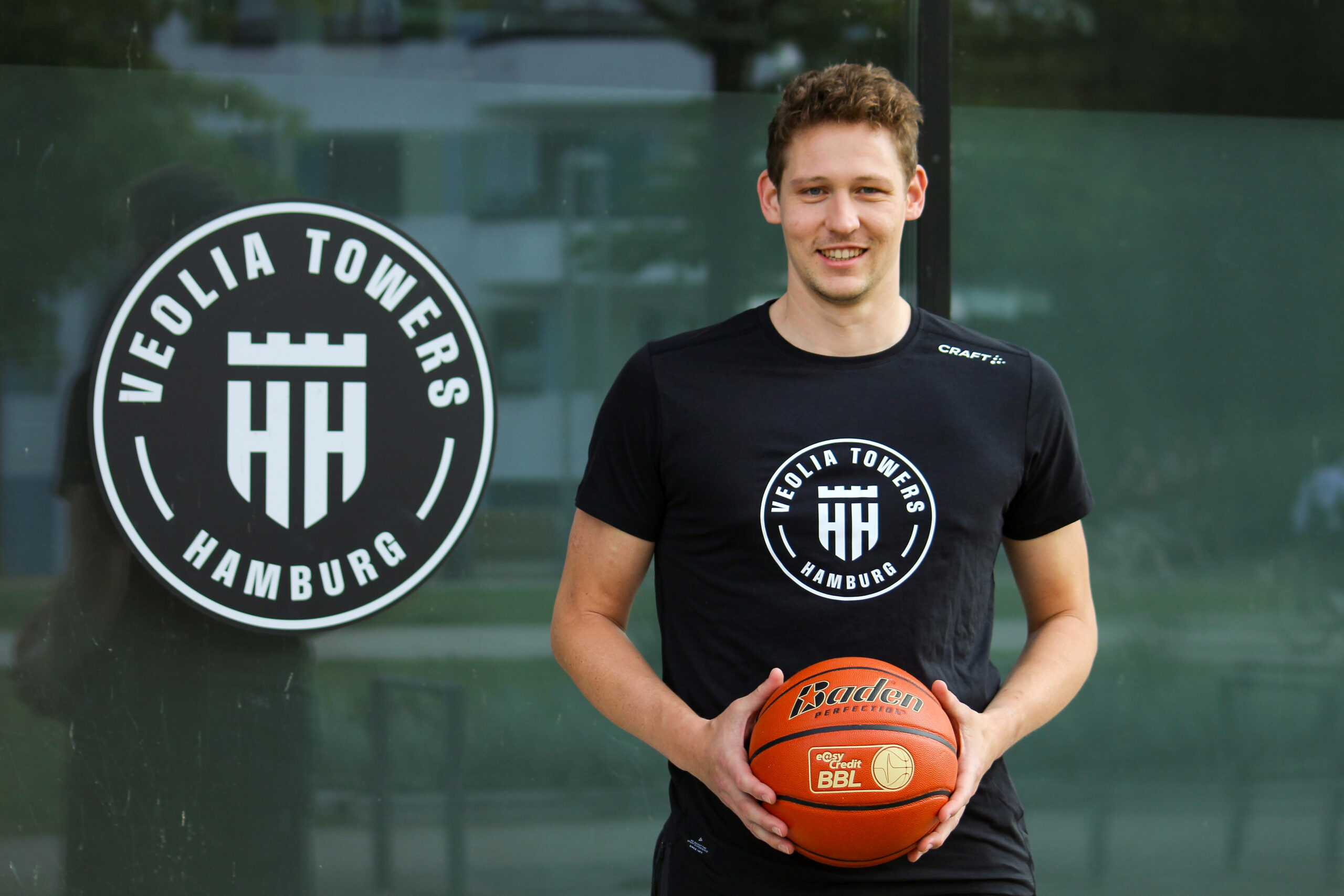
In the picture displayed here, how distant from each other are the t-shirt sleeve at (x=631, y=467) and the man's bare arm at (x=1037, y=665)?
61cm

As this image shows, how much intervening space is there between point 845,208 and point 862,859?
1.12 m

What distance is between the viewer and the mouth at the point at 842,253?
2.33 m

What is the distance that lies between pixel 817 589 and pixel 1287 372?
2.86 metres

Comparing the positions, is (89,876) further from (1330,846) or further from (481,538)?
(1330,846)

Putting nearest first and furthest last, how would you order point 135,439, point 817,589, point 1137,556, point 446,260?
point 817,589 < point 135,439 < point 446,260 < point 1137,556

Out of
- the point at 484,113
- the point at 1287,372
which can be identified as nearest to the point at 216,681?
the point at 484,113

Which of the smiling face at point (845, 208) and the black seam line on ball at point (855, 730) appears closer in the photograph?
the black seam line on ball at point (855, 730)

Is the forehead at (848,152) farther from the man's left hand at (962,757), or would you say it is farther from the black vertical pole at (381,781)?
the black vertical pole at (381,781)

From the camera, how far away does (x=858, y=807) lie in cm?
209

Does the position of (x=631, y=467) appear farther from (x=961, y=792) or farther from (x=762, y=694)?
(x=961, y=792)

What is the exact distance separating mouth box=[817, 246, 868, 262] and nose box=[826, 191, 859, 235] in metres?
0.04

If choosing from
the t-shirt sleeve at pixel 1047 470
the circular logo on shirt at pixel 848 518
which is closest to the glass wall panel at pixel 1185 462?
the t-shirt sleeve at pixel 1047 470

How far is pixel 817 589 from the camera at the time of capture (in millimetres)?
2262

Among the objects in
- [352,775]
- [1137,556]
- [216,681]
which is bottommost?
[352,775]
